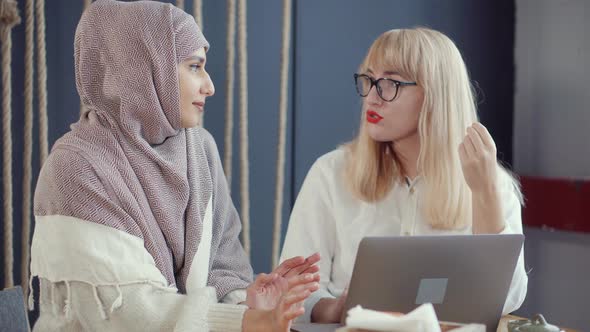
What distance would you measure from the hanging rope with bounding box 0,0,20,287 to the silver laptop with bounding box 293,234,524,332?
1.20 meters

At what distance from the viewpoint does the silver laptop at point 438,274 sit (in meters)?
1.49

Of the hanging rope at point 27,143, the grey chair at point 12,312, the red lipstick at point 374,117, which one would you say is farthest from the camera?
the hanging rope at point 27,143

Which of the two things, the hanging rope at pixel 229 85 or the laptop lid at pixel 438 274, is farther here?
the hanging rope at pixel 229 85

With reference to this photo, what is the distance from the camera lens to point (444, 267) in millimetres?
1528

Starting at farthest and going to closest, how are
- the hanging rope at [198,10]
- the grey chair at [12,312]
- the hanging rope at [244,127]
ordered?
the hanging rope at [244,127] < the hanging rope at [198,10] < the grey chair at [12,312]

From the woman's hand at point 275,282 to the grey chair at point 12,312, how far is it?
45 cm

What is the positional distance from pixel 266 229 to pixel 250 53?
605 mm

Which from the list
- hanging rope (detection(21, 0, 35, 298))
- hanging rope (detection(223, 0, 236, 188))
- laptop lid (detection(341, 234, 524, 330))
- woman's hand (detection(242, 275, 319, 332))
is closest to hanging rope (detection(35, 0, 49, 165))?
hanging rope (detection(21, 0, 35, 298))

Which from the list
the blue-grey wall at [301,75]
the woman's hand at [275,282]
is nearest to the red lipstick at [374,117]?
the woman's hand at [275,282]

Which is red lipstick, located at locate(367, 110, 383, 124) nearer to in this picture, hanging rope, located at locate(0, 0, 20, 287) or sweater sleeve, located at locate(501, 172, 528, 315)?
sweater sleeve, located at locate(501, 172, 528, 315)

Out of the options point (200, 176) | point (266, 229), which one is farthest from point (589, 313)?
point (200, 176)

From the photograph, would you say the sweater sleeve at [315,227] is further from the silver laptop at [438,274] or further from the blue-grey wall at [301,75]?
the silver laptop at [438,274]

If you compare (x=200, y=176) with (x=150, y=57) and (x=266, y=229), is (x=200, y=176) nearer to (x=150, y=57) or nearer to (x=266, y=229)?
(x=150, y=57)

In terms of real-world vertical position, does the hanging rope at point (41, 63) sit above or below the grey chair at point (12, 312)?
above
